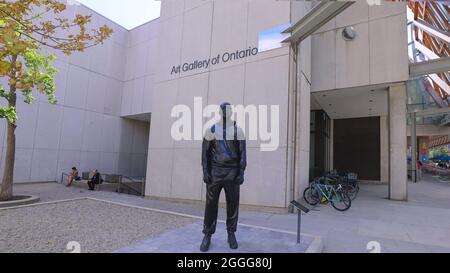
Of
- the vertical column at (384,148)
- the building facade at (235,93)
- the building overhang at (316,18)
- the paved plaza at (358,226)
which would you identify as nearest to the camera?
the paved plaza at (358,226)

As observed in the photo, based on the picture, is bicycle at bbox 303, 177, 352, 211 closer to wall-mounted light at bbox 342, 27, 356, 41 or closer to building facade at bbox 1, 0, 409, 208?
building facade at bbox 1, 0, 409, 208

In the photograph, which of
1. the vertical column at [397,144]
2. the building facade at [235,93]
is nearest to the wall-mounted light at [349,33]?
the building facade at [235,93]

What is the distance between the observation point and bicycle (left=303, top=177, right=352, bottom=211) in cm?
791

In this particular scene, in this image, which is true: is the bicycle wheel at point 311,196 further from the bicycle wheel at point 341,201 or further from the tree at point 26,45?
the tree at point 26,45

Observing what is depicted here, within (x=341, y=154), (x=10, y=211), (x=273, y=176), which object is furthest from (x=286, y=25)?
(x=341, y=154)

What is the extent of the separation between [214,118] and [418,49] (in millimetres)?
19612

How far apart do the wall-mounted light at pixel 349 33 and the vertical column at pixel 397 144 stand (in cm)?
261

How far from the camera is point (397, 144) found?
33.4ft

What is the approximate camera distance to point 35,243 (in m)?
4.24

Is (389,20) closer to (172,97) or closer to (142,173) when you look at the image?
(172,97)

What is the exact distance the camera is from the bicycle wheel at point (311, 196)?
859cm

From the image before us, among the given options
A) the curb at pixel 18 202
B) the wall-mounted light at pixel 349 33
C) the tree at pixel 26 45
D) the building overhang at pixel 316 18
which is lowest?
the curb at pixel 18 202

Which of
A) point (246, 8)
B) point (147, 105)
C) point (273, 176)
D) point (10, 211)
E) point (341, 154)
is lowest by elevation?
point (10, 211)

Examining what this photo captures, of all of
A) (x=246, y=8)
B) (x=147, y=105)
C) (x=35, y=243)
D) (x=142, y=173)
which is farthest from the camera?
(x=142, y=173)
